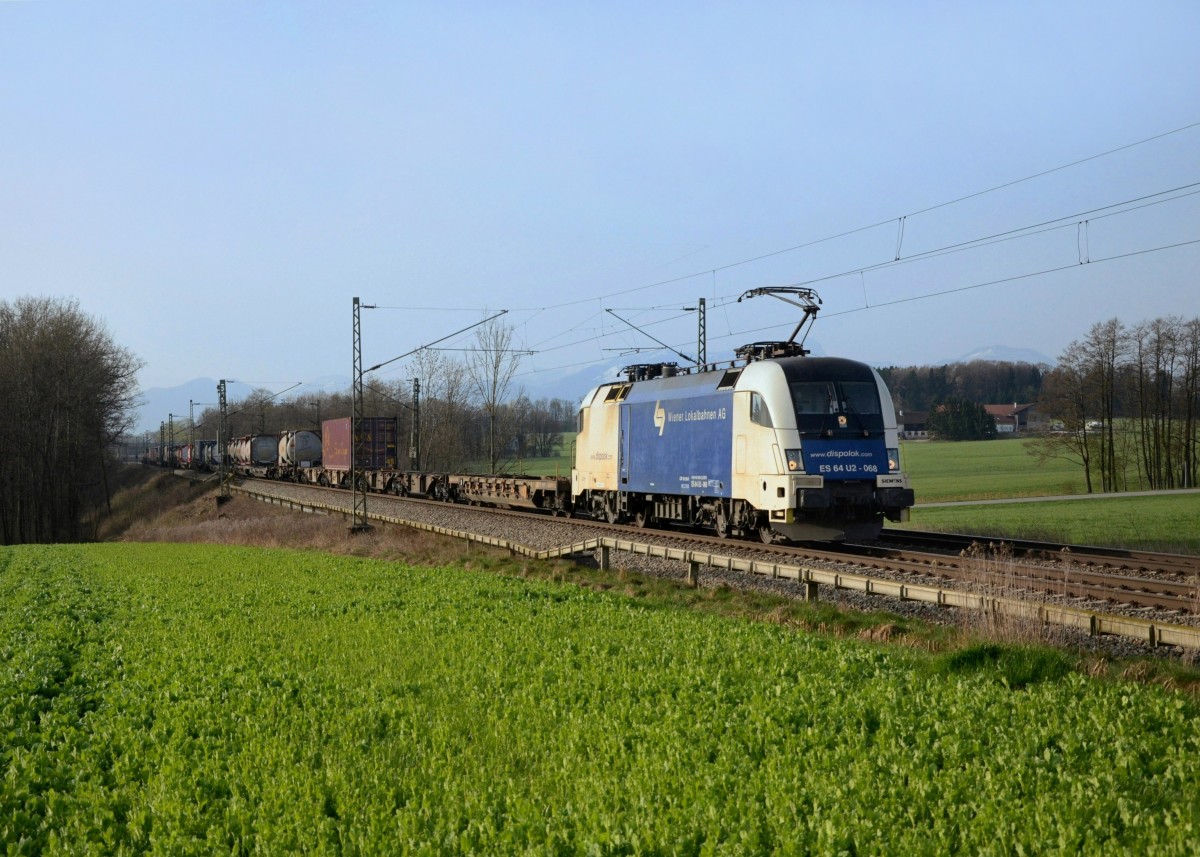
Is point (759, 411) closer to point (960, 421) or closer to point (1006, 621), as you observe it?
point (1006, 621)

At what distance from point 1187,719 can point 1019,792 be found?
2356 millimetres

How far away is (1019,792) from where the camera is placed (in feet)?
19.4

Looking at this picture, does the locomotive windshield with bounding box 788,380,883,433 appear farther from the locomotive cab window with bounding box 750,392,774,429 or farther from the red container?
the red container

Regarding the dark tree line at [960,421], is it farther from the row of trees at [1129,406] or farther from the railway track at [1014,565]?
the railway track at [1014,565]

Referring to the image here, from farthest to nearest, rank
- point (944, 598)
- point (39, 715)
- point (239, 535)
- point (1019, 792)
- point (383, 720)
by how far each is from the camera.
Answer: point (239, 535) → point (944, 598) → point (39, 715) → point (383, 720) → point (1019, 792)

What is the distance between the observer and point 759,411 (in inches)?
768

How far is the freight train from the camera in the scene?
742 inches

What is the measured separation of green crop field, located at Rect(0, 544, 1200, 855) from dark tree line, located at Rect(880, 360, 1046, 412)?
297ft

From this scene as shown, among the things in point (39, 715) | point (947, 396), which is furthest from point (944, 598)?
point (947, 396)

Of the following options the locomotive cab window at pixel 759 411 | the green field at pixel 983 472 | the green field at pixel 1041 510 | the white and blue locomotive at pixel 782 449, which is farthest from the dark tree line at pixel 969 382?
the locomotive cab window at pixel 759 411

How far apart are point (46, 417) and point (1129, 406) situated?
66.3 m

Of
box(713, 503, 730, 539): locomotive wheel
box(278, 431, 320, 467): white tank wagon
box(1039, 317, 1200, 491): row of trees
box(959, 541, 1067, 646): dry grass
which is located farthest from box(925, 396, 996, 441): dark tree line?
box(959, 541, 1067, 646): dry grass

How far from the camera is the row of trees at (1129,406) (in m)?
54.6

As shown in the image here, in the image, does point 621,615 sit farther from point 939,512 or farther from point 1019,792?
point 939,512
